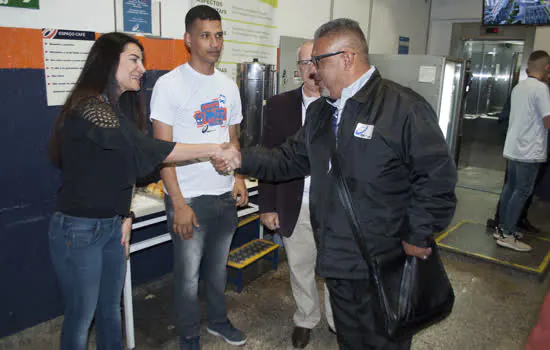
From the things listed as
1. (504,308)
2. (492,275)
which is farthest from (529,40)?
(504,308)

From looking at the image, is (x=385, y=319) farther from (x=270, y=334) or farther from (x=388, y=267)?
(x=270, y=334)

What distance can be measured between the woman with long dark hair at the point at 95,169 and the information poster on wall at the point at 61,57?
884 mm

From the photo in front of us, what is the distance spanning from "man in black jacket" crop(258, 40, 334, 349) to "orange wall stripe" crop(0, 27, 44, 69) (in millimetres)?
1314

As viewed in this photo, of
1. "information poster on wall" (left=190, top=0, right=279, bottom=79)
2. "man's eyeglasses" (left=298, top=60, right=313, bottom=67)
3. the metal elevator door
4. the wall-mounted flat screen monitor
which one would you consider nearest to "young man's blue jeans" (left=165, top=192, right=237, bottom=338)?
"man's eyeglasses" (left=298, top=60, right=313, bottom=67)

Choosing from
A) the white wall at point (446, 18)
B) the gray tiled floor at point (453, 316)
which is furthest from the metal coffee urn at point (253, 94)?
the white wall at point (446, 18)

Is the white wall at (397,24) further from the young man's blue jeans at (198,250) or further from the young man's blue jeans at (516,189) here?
the young man's blue jeans at (198,250)

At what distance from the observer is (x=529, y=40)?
6.03 m

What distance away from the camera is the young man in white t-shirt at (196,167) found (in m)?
2.10

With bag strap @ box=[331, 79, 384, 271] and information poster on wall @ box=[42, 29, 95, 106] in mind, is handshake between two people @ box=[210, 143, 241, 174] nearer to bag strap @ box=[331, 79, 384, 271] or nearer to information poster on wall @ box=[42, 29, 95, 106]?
bag strap @ box=[331, 79, 384, 271]

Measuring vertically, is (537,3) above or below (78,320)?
above

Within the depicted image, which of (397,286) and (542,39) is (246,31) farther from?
(542,39)

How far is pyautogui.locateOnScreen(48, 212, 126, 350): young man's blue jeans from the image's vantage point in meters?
1.65

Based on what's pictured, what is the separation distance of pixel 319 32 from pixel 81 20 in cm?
158

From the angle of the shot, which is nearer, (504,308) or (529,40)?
(504,308)
